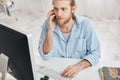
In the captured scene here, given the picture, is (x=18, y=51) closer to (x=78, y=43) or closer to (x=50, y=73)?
(x=50, y=73)

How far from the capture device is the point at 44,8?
2.71 meters

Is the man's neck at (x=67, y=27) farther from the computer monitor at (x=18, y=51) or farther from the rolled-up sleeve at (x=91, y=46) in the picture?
the computer monitor at (x=18, y=51)

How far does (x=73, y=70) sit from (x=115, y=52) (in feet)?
3.61

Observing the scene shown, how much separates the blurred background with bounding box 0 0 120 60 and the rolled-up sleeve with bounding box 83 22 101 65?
731 mm

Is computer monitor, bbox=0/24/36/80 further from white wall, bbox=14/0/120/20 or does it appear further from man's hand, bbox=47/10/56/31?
white wall, bbox=14/0/120/20

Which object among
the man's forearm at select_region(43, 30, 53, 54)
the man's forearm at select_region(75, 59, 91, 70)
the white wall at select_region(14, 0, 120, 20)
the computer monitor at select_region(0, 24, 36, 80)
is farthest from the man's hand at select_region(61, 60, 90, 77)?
the white wall at select_region(14, 0, 120, 20)

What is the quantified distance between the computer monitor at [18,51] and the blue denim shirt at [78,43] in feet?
1.36

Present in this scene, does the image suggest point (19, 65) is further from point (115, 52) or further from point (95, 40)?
point (115, 52)

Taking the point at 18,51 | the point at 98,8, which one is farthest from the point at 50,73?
the point at 98,8

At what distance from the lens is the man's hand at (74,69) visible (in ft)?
3.67

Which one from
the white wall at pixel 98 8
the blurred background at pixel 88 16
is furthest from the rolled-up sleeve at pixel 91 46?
the white wall at pixel 98 8

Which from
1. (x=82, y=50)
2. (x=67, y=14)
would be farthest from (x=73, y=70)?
(x=67, y=14)

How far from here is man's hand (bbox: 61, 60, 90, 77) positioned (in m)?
1.12

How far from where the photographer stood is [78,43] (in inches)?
49.2
